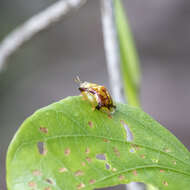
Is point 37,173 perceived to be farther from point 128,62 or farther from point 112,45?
point 128,62

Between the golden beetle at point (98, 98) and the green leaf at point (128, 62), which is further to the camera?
the green leaf at point (128, 62)

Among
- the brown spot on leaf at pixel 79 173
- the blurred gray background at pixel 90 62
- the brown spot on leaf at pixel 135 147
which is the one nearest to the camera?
the brown spot on leaf at pixel 79 173

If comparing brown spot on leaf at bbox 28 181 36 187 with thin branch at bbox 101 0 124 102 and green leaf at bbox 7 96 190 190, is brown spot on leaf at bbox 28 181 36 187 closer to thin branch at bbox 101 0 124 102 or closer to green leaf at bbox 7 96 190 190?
green leaf at bbox 7 96 190 190

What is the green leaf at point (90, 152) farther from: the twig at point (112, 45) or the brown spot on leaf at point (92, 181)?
the twig at point (112, 45)

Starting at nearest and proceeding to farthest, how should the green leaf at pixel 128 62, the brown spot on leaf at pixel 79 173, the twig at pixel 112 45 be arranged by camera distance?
the brown spot on leaf at pixel 79 173 → the twig at pixel 112 45 → the green leaf at pixel 128 62

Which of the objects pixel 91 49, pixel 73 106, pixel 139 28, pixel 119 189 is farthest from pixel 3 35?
pixel 73 106

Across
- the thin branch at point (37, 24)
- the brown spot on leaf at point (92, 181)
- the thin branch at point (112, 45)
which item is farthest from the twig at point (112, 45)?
the brown spot on leaf at point (92, 181)

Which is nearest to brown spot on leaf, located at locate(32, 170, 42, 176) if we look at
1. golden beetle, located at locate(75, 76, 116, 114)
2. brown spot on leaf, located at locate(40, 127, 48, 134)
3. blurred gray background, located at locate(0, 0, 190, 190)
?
brown spot on leaf, located at locate(40, 127, 48, 134)

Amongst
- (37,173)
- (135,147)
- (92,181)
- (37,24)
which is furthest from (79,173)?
(37,24)
